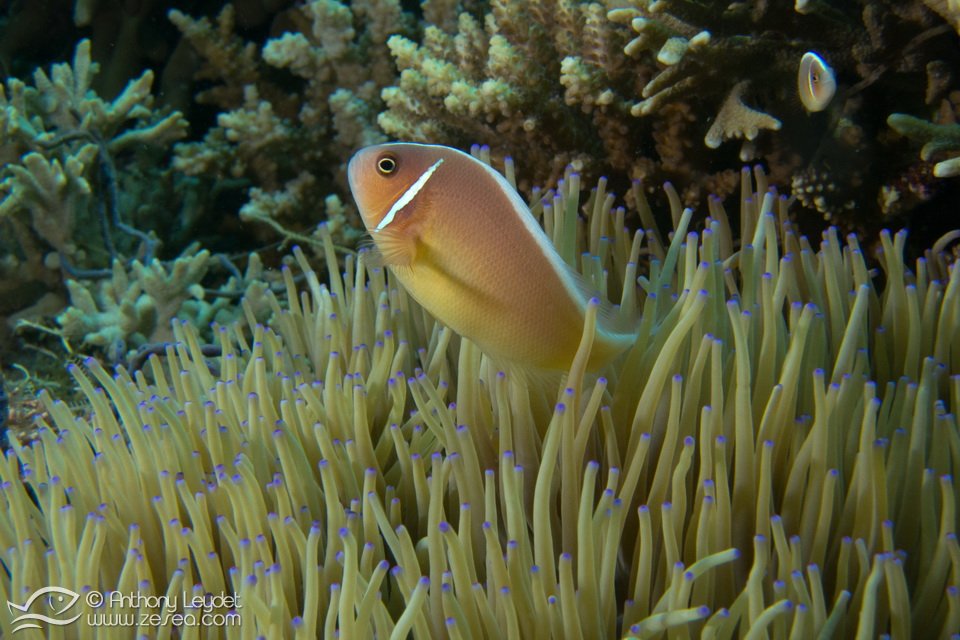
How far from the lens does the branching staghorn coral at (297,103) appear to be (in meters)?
3.91

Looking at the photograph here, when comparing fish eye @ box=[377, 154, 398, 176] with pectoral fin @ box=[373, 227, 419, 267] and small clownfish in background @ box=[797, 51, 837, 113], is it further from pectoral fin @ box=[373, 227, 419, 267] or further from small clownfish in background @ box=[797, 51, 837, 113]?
small clownfish in background @ box=[797, 51, 837, 113]

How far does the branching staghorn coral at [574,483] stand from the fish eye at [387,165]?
0.19 metres

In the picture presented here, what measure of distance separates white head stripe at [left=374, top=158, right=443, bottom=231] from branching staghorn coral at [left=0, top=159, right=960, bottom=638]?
0.12m

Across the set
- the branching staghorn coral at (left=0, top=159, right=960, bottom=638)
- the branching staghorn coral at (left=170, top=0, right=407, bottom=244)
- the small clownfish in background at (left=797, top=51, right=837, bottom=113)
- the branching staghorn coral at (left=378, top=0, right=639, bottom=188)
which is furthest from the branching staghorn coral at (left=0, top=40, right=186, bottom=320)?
the small clownfish in background at (left=797, top=51, right=837, bottom=113)

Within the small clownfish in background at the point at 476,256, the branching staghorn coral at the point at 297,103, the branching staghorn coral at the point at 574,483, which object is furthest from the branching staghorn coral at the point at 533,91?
the small clownfish in background at the point at 476,256

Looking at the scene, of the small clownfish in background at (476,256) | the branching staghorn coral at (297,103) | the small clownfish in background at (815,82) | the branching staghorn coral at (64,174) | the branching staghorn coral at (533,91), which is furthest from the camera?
the branching staghorn coral at (297,103)

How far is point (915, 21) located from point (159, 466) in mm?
2500

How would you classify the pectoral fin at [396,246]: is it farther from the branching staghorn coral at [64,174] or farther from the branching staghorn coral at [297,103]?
the branching staghorn coral at [64,174]

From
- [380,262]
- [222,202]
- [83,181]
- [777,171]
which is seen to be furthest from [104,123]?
[777,171]

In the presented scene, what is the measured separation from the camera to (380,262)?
1.57 metres

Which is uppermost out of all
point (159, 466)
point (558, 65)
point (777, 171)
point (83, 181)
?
point (558, 65)

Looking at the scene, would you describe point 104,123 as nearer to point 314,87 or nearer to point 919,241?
point 314,87

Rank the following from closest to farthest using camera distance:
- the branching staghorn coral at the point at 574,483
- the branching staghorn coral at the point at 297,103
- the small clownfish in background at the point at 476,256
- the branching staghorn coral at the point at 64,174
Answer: the branching staghorn coral at the point at 574,483 → the small clownfish in background at the point at 476,256 → the branching staghorn coral at the point at 64,174 → the branching staghorn coral at the point at 297,103

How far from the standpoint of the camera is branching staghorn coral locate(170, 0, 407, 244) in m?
3.91
